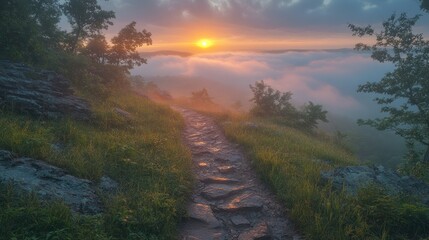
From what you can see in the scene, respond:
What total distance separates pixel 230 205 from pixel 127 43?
23760 mm

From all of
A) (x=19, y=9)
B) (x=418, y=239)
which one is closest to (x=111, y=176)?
(x=418, y=239)

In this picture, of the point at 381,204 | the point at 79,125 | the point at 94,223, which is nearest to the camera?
the point at 94,223

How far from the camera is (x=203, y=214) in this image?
23.6 ft

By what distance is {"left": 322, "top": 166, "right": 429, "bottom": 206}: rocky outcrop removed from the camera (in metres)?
7.81

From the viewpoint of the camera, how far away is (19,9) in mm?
16703

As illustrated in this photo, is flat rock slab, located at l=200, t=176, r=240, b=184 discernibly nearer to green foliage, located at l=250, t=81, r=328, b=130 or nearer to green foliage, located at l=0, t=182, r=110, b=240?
green foliage, located at l=0, t=182, r=110, b=240

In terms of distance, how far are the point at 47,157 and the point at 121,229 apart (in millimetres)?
2961

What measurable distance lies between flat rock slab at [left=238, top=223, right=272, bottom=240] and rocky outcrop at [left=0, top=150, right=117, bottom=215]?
9.79 ft

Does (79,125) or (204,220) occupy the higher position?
(79,125)

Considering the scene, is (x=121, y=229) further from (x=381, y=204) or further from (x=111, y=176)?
(x=381, y=204)

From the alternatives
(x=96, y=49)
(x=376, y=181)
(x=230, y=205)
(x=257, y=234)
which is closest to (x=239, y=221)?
(x=257, y=234)

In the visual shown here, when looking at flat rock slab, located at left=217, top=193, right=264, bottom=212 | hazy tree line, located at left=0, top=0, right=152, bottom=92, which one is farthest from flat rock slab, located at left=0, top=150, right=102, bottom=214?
hazy tree line, located at left=0, top=0, right=152, bottom=92

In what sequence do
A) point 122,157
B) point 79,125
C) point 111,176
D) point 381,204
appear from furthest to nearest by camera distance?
1. point 79,125
2. point 122,157
3. point 111,176
4. point 381,204

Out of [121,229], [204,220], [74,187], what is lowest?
[204,220]
